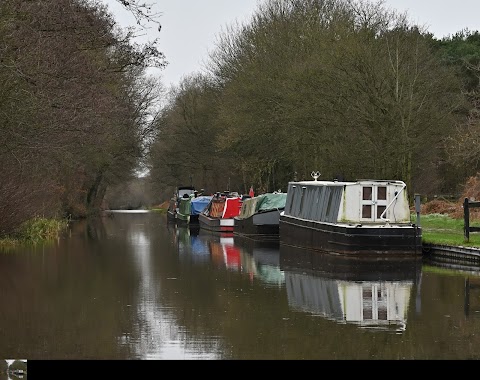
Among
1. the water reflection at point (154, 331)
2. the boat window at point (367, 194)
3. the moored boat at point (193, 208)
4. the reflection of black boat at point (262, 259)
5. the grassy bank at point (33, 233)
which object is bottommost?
the water reflection at point (154, 331)

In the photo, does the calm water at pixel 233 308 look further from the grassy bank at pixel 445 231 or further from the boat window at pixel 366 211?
the boat window at pixel 366 211

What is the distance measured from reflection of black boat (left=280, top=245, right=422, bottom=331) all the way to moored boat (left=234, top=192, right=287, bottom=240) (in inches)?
299

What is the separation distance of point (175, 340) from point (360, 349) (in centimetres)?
255

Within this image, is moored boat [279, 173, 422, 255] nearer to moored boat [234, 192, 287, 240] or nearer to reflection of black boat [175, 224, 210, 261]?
reflection of black boat [175, 224, 210, 261]

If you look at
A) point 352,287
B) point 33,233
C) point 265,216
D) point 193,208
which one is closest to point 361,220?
point 352,287

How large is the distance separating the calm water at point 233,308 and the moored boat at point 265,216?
748cm

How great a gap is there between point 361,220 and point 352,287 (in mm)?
6202

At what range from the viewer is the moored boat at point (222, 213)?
43031 mm

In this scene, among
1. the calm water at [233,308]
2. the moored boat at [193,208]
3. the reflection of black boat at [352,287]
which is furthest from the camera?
the moored boat at [193,208]

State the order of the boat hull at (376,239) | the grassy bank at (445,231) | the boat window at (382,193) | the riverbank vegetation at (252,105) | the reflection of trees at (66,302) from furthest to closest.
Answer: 1. the boat window at (382,193)
2. the boat hull at (376,239)
3. the grassy bank at (445,231)
4. the riverbank vegetation at (252,105)
5. the reflection of trees at (66,302)

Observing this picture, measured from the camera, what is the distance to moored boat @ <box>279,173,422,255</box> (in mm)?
25609

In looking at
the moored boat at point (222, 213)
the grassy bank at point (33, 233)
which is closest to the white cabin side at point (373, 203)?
the grassy bank at point (33, 233)

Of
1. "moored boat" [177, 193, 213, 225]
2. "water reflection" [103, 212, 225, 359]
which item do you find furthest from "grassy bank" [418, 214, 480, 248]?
"moored boat" [177, 193, 213, 225]

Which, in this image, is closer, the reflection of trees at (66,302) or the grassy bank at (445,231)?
the reflection of trees at (66,302)
